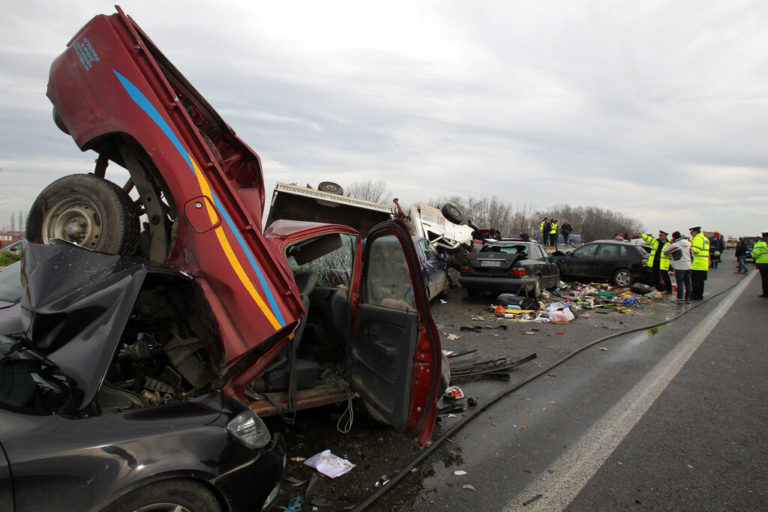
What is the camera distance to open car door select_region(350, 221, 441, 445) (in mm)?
2736

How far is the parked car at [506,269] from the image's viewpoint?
10219 millimetres

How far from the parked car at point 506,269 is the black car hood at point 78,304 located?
876 centimetres

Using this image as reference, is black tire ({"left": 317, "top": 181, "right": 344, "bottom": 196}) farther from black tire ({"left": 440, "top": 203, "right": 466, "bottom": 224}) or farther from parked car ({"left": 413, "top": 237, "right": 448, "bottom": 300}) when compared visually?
black tire ({"left": 440, "top": 203, "right": 466, "bottom": 224})

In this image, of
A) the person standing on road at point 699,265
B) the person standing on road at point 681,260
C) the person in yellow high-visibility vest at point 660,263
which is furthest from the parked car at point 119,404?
the person in yellow high-visibility vest at point 660,263

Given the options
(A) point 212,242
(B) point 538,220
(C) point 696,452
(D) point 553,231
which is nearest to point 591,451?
(C) point 696,452

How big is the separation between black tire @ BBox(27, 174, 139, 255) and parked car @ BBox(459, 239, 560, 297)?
8491mm

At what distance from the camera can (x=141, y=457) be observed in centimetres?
176

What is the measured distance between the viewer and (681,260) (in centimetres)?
1159

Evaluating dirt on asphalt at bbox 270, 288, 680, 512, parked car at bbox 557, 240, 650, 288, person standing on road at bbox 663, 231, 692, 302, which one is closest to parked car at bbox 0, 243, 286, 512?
dirt on asphalt at bbox 270, 288, 680, 512

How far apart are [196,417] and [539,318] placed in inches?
306

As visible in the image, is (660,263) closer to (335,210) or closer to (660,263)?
(660,263)

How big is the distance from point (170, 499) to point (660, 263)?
556 inches

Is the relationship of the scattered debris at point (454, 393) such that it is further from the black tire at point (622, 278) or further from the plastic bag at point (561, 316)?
the black tire at point (622, 278)

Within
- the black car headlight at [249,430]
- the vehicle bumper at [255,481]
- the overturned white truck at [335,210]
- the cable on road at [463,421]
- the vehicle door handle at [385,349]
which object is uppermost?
the overturned white truck at [335,210]
